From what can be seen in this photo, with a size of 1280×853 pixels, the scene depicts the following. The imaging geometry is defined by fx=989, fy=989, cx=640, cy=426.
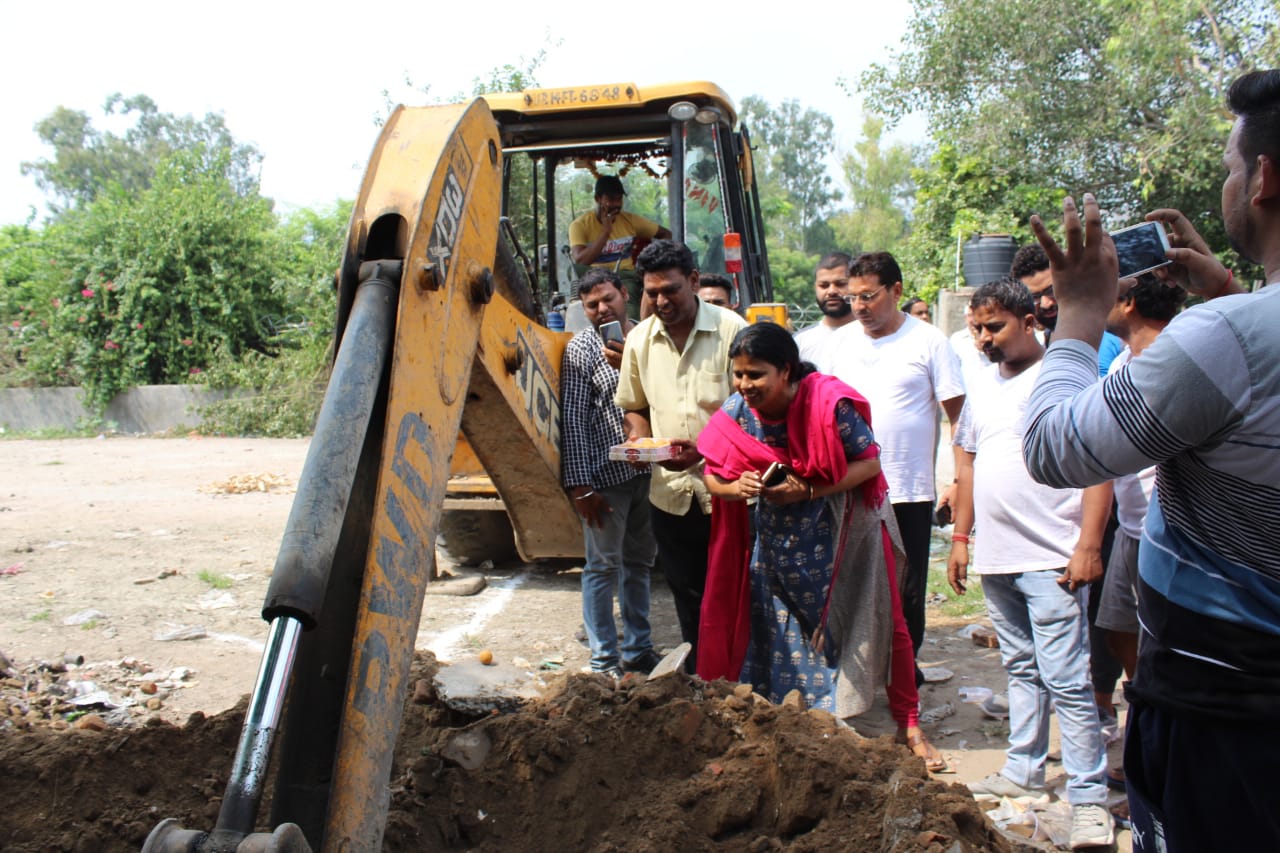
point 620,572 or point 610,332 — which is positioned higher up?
point 610,332

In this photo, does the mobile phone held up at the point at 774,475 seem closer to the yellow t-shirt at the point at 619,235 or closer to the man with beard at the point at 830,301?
the man with beard at the point at 830,301

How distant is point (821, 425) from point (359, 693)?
2.22 metres

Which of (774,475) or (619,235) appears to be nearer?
(774,475)

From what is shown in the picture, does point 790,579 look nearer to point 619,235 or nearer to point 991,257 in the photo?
point 619,235

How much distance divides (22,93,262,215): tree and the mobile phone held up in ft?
181

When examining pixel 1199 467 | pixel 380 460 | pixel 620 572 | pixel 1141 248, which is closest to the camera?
pixel 1199 467

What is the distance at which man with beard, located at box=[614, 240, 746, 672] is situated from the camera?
4117 millimetres

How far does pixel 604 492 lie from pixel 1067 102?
1432 cm

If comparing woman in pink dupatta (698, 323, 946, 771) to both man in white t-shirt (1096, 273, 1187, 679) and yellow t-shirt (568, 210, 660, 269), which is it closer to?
man in white t-shirt (1096, 273, 1187, 679)

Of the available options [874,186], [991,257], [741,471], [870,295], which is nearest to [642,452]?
[741,471]

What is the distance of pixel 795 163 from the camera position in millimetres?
74188

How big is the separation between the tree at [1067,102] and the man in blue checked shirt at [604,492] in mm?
11695

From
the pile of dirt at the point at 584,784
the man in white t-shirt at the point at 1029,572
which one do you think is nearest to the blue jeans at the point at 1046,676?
the man in white t-shirt at the point at 1029,572

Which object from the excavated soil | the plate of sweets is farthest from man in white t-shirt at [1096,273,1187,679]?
the plate of sweets
